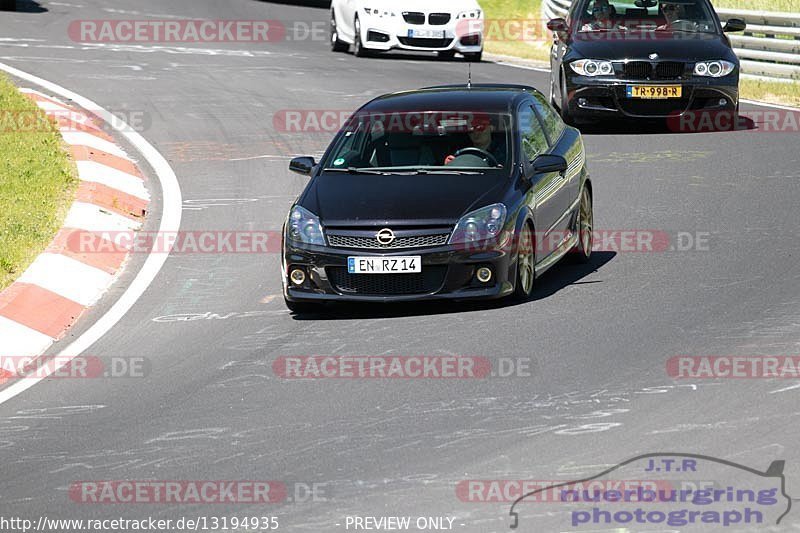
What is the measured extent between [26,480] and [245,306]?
3.87m

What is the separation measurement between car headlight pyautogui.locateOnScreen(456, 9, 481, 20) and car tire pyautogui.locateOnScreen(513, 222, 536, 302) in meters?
16.3

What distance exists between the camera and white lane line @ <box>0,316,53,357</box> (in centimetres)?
1031

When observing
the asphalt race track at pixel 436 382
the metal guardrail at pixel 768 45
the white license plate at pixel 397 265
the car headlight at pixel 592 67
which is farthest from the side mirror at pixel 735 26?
the white license plate at pixel 397 265

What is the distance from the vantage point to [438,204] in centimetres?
1092

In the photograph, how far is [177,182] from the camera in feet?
52.6

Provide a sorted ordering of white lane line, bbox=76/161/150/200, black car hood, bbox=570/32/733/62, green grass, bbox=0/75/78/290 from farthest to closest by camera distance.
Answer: black car hood, bbox=570/32/733/62, white lane line, bbox=76/161/150/200, green grass, bbox=0/75/78/290

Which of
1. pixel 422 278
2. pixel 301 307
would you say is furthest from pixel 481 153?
pixel 301 307

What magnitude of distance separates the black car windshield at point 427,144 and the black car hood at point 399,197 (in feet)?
0.66

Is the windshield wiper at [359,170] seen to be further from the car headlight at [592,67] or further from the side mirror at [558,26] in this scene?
the side mirror at [558,26]

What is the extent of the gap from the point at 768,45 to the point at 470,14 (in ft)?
17.2

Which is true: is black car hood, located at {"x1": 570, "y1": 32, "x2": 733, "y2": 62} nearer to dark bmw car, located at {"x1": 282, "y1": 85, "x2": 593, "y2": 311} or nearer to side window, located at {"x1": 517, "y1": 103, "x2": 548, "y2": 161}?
dark bmw car, located at {"x1": 282, "y1": 85, "x2": 593, "y2": 311}

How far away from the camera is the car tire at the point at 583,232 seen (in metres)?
12.6

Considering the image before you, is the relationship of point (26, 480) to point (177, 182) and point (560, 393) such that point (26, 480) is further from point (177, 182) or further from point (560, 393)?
point (177, 182)

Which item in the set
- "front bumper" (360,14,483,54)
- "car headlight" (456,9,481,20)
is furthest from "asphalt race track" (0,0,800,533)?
"car headlight" (456,9,481,20)
